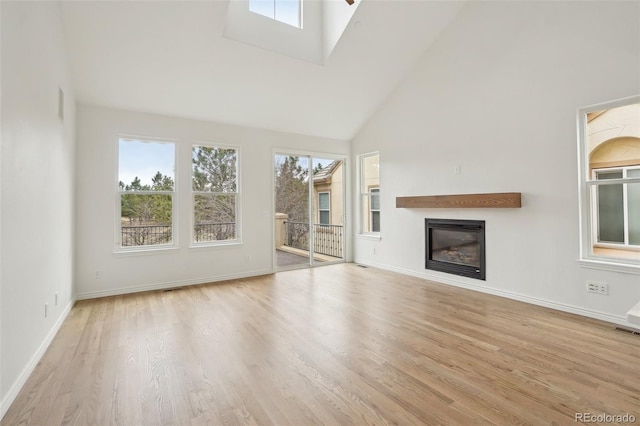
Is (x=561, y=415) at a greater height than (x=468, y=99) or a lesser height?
lesser

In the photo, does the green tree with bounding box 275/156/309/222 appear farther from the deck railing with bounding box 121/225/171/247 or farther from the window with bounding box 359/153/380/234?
the deck railing with bounding box 121/225/171/247

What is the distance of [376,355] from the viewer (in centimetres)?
255

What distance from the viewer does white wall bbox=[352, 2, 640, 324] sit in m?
3.29

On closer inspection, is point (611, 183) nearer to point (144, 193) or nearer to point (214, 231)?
point (214, 231)

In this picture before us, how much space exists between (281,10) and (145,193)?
3286 mm

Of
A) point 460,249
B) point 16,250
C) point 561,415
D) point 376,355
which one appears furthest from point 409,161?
point 16,250

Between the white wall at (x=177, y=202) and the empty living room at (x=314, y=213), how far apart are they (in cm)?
3

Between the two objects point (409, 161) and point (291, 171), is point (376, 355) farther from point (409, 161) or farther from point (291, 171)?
point (291, 171)

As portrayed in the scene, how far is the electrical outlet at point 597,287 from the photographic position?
3273mm

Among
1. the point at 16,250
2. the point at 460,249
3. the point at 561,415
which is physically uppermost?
the point at 16,250

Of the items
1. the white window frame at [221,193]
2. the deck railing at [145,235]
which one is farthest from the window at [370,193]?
the deck railing at [145,235]

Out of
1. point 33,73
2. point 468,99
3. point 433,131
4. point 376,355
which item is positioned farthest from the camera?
point 433,131

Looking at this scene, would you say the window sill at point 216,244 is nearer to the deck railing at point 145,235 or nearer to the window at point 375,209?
the deck railing at point 145,235

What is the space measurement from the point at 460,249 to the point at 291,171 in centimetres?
329
